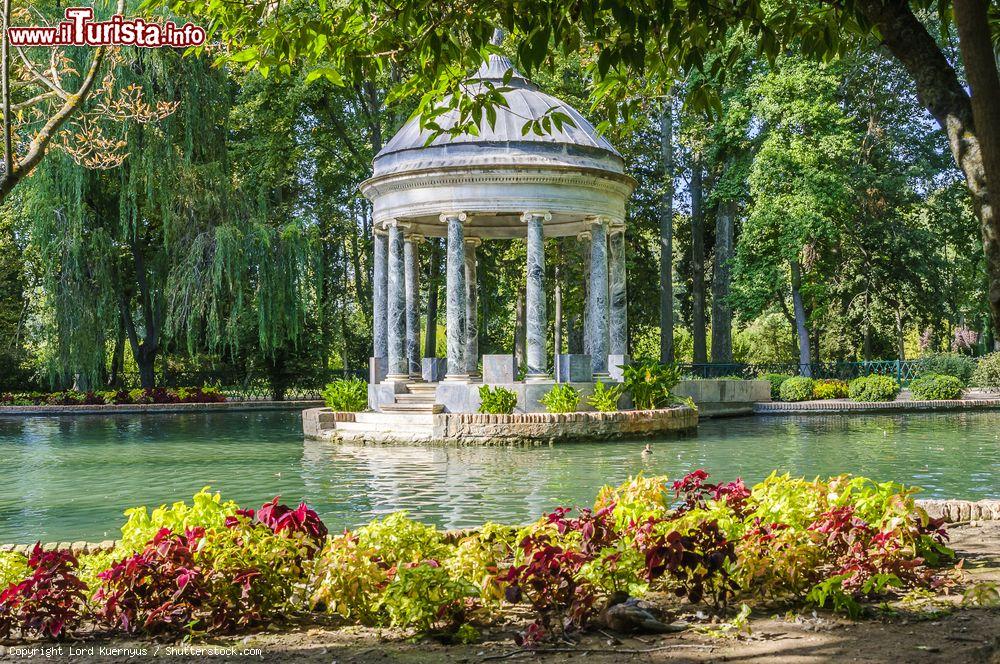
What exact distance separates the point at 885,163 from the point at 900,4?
3544 cm

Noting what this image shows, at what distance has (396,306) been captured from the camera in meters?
23.2

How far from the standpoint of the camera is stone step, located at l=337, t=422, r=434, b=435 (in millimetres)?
20250

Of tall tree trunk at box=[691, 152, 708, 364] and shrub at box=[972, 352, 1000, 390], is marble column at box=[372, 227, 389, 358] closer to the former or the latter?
tall tree trunk at box=[691, 152, 708, 364]

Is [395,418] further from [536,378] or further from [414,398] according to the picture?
[536,378]

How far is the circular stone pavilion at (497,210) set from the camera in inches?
858

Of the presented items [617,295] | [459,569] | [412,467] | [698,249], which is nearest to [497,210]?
[617,295]

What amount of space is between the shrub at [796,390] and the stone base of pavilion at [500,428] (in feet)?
35.1

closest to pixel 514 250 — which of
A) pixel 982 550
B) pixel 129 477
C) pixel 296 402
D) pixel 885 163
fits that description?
pixel 296 402

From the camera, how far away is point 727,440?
784 inches

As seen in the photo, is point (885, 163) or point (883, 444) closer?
point (883, 444)

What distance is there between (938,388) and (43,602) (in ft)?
94.8

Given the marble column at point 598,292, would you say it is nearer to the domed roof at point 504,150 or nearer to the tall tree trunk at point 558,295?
the domed roof at point 504,150

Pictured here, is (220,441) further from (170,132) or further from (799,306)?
(799,306)

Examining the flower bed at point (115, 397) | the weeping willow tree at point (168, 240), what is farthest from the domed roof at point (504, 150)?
the flower bed at point (115, 397)
